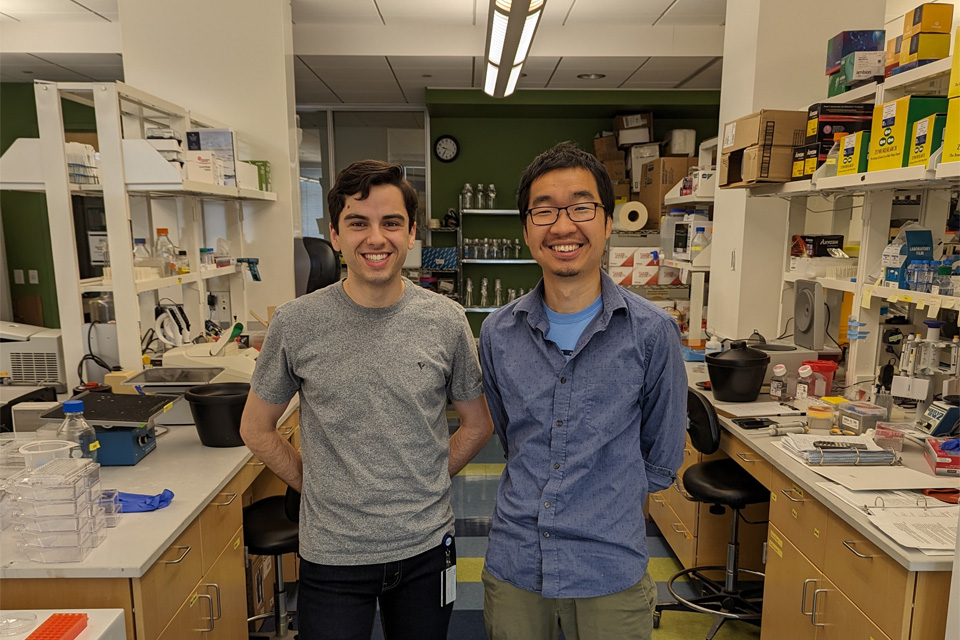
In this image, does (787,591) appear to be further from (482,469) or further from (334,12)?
(334,12)

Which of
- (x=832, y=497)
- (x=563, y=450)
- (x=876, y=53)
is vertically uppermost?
(x=876, y=53)

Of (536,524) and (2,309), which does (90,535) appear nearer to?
(536,524)

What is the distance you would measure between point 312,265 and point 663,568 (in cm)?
308

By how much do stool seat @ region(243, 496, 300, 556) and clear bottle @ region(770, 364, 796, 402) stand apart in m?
2.12

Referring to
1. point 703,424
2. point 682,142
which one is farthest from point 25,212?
point 703,424

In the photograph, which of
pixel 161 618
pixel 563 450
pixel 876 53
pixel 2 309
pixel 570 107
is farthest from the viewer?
pixel 570 107

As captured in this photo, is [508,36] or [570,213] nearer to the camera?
[570,213]

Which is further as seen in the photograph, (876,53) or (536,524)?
(876,53)

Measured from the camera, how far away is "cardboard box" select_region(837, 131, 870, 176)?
7.66ft

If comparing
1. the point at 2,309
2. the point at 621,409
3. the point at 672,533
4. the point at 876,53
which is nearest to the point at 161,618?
the point at 621,409

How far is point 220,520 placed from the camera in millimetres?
1937

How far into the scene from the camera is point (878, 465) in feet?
6.71

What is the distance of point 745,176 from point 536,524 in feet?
7.36

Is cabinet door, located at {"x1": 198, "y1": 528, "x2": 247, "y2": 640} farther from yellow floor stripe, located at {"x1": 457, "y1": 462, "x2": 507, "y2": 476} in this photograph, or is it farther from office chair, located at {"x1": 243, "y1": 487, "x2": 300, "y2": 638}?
yellow floor stripe, located at {"x1": 457, "y1": 462, "x2": 507, "y2": 476}
